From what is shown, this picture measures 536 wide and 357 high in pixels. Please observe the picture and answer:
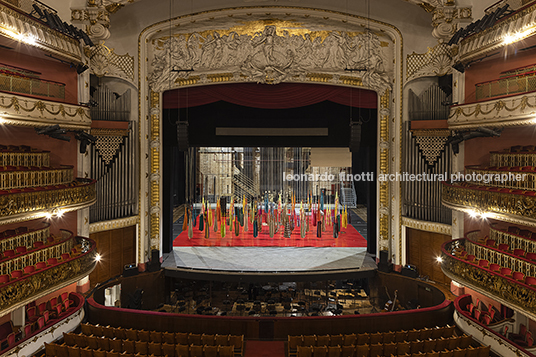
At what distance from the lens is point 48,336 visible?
8.97 metres

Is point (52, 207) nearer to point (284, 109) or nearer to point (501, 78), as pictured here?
point (284, 109)

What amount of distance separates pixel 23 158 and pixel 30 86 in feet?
6.75

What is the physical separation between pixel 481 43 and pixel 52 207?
12296mm

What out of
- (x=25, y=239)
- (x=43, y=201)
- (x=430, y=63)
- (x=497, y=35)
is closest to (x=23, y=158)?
(x=43, y=201)

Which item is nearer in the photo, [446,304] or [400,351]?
[400,351]

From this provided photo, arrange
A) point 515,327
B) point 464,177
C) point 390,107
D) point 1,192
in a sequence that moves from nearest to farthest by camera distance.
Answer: point 1,192, point 515,327, point 464,177, point 390,107

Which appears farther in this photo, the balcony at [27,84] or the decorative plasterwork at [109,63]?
the decorative plasterwork at [109,63]

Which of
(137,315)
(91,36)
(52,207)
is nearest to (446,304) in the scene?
(137,315)

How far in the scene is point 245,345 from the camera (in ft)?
30.6

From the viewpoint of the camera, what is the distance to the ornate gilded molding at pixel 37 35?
9.52m

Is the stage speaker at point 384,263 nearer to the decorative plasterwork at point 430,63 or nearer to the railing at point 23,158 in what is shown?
the decorative plasterwork at point 430,63

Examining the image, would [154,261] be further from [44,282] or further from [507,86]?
[507,86]

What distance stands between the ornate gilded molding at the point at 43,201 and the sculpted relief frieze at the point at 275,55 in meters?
4.78

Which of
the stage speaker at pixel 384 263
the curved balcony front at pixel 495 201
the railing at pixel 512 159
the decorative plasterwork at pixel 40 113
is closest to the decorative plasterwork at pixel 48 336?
the decorative plasterwork at pixel 40 113
